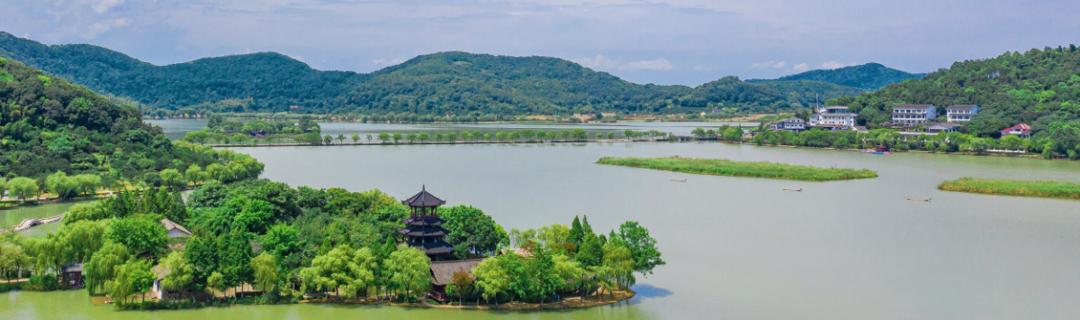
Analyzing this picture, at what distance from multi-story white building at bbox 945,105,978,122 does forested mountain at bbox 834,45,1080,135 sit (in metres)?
0.67

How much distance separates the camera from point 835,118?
72812mm

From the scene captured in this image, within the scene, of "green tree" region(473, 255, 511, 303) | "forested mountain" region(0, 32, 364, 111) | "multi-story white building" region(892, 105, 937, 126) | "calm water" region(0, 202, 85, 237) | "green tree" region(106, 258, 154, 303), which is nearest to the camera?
"green tree" region(473, 255, 511, 303)

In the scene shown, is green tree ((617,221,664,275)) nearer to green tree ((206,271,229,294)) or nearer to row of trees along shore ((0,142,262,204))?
green tree ((206,271,229,294))

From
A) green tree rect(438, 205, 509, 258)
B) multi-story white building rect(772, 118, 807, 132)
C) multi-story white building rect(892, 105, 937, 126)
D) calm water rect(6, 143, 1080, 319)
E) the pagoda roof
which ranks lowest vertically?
calm water rect(6, 143, 1080, 319)

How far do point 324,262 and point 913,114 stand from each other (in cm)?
6058

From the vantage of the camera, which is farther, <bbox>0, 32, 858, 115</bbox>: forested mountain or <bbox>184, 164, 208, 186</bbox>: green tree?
<bbox>0, 32, 858, 115</bbox>: forested mountain

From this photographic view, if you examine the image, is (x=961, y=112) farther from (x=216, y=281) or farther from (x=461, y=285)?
(x=216, y=281)

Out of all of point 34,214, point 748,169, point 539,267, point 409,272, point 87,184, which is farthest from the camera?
point 748,169

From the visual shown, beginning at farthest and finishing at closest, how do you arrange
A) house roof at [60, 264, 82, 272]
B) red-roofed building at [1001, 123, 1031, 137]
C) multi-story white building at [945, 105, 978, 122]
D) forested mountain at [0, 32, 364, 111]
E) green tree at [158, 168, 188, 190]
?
1. forested mountain at [0, 32, 364, 111]
2. multi-story white building at [945, 105, 978, 122]
3. red-roofed building at [1001, 123, 1031, 137]
4. green tree at [158, 168, 188, 190]
5. house roof at [60, 264, 82, 272]

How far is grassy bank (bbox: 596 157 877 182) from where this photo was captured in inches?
1609

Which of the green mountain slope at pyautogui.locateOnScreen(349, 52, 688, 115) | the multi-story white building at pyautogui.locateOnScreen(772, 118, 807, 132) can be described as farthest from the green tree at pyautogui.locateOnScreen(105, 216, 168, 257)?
the green mountain slope at pyautogui.locateOnScreen(349, 52, 688, 115)

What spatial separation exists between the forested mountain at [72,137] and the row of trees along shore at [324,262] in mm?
17219

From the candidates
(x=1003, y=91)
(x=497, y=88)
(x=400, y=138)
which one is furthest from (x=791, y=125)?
(x=497, y=88)

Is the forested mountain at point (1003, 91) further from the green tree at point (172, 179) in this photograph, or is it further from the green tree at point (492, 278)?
the green tree at point (492, 278)
